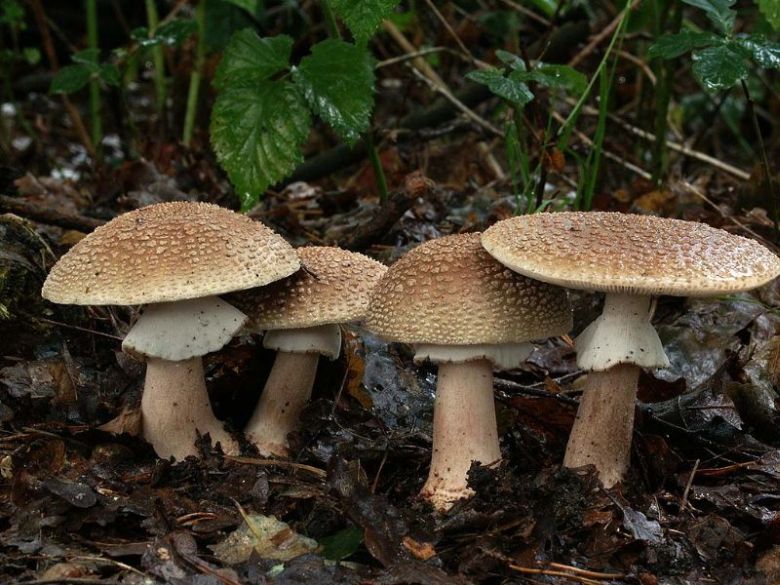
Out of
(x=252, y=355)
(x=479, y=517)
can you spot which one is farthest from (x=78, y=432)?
(x=479, y=517)

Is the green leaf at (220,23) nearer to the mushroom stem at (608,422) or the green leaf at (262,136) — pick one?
the green leaf at (262,136)

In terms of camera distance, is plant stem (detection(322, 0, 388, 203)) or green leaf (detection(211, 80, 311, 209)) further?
plant stem (detection(322, 0, 388, 203))

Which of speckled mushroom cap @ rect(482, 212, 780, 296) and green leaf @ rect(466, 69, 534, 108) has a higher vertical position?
green leaf @ rect(466, 69, 534, 108)

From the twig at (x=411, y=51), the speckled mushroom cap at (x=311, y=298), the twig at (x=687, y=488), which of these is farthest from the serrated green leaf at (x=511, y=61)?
the twig at (x=411, y=51)

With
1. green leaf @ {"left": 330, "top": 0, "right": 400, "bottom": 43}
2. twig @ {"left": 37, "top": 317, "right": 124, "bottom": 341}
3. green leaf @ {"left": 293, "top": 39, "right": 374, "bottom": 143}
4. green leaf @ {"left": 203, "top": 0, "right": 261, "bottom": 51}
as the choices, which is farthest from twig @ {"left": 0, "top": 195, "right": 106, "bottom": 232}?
green leaf @ {"left": 203, "top": 0, "right": 261, "bottom": 51}

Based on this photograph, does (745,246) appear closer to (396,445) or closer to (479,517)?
(479,517)

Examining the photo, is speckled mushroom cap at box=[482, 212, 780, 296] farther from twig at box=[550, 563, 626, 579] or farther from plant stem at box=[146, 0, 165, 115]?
plant stem at box=[146, 0, 165, 115]

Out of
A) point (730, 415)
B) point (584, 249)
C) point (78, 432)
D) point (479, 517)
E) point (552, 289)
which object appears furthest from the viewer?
point (730, 415)
